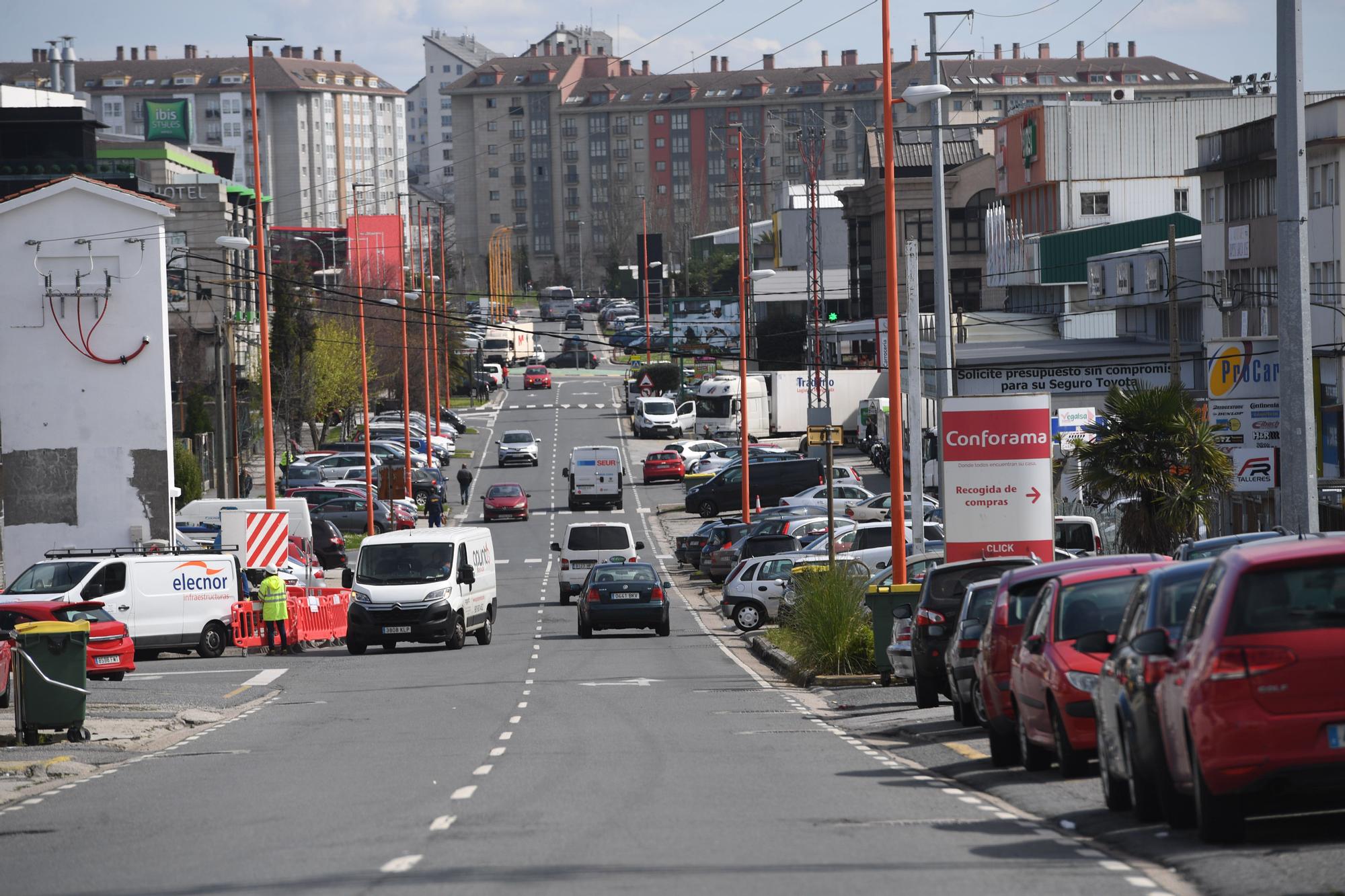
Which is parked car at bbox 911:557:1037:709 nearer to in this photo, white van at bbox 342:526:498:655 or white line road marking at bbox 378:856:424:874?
white line road marking at bbox 378:856:424:874

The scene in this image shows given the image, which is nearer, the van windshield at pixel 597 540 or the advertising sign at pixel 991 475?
the advertising sign at pixel 991 475

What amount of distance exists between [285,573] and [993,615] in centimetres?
2707

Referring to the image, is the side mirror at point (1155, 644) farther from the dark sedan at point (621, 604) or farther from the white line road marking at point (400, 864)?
the dark sedan at point (621, 604)

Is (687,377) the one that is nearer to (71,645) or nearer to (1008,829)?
(71,645)

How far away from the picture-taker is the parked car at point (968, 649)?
636 inches

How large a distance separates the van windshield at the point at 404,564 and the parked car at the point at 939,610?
517 inches

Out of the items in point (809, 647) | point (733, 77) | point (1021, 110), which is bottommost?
point (809, 647)

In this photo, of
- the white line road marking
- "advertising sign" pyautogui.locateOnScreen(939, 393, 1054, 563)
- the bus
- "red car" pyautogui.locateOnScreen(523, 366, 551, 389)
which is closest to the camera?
the white line road marking

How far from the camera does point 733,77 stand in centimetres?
19188

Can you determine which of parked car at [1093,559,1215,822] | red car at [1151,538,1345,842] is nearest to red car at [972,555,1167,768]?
parked car at [1093,559,1215,822]

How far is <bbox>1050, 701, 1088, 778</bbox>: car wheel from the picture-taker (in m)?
12.3

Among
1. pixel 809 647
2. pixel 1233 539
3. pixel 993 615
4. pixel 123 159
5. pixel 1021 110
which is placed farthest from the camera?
pixel 123 159

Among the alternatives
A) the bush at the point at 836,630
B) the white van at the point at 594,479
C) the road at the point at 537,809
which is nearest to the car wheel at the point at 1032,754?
the road at the point at 537,809

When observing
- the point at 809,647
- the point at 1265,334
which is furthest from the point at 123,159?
the point at 809,647
